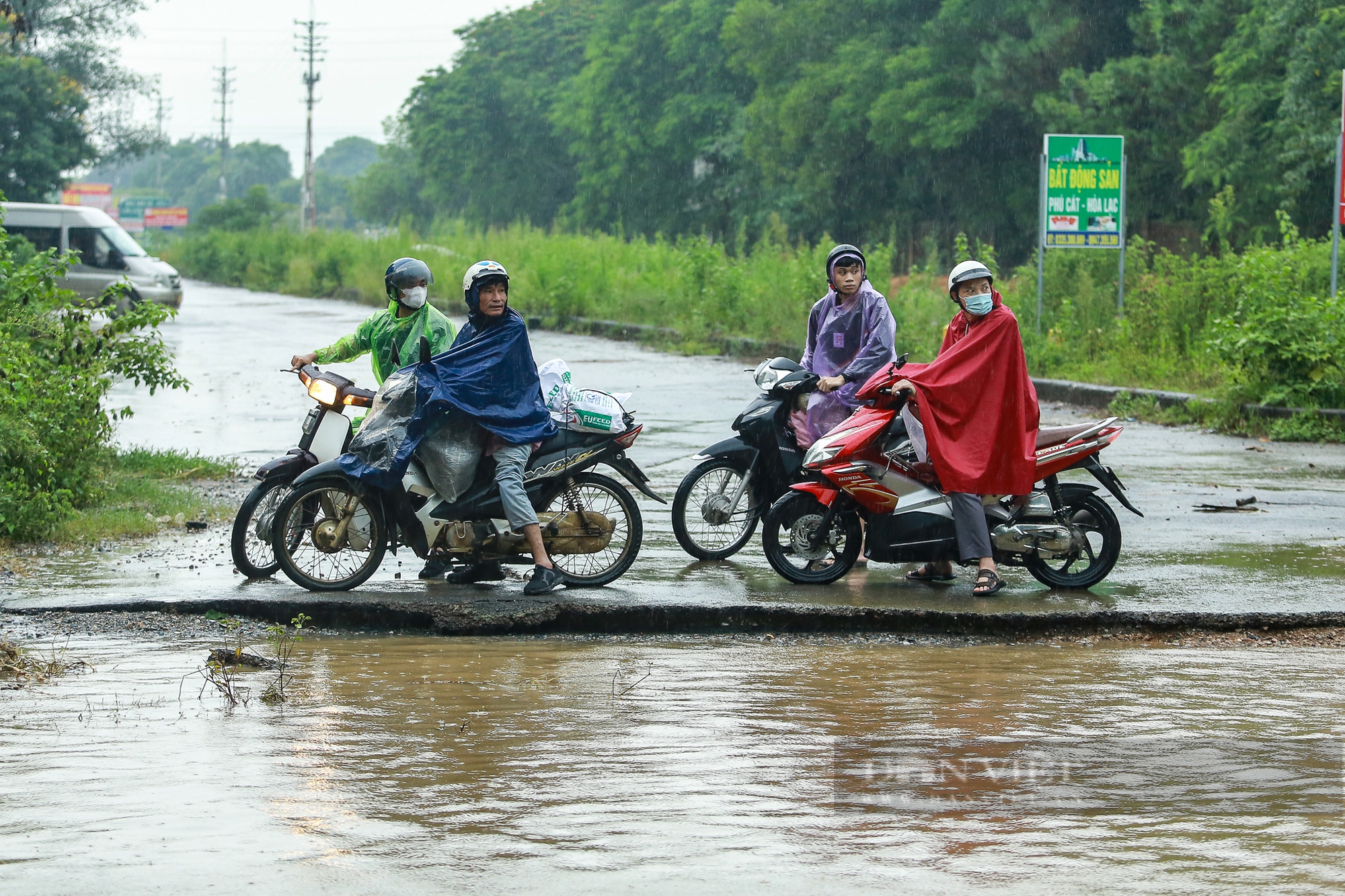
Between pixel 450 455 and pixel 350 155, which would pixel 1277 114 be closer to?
Result: pixel 450 455

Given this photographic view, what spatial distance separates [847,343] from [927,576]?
135 cm

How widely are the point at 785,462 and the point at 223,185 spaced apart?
9765 cm

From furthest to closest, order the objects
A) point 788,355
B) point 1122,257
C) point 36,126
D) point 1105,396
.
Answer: point 36,126 < point 788,355 < point 1122,257 < point 1105,396

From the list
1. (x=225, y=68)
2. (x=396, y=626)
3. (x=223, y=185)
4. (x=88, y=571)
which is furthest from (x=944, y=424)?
(x=225, y=68)

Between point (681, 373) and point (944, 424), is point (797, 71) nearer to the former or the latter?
point (681, 373)

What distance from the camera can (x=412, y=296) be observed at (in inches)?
298

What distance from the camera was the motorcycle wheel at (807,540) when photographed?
769 cm

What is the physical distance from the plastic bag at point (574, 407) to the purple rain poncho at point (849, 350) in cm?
120

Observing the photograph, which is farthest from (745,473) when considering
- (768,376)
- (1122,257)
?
(1122,257)

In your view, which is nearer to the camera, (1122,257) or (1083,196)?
(1122,257)

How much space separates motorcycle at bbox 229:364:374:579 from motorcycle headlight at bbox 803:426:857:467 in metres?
2.17

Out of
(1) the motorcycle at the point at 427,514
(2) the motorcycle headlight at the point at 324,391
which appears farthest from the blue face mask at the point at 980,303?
(2) the motorcycle headlight at the point at 324,391

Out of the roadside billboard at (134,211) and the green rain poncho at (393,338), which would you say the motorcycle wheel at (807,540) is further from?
the roadside billboard at (134,211)

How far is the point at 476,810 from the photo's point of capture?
4246 mm
